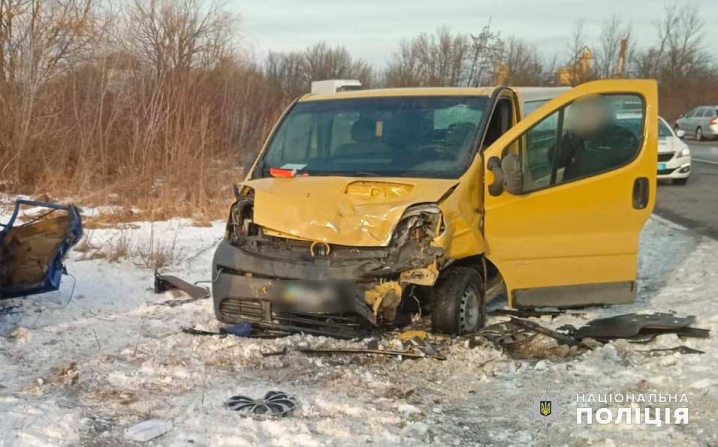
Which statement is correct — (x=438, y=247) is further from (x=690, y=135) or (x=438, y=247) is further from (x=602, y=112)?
(x=690, y=135)

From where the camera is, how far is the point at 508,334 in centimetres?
533

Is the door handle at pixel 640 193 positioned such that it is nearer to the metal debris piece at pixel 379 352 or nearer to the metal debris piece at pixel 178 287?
the metal debris piece at pixel 379 352

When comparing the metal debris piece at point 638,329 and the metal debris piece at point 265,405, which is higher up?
the metal debris piece at point 638,329

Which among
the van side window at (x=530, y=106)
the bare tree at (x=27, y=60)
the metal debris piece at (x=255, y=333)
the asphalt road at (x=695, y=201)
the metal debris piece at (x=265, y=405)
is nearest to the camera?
the metal debris piece at (x=265, y=405)

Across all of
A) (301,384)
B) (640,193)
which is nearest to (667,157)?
(640,193)

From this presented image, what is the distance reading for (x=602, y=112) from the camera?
5723 mm

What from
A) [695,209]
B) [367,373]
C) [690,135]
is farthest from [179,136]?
[690,135]

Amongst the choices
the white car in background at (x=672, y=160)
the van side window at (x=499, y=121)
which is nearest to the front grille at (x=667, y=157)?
the white car in background at (x=672, y=160)

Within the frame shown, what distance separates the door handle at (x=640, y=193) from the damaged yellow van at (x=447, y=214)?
1 cm

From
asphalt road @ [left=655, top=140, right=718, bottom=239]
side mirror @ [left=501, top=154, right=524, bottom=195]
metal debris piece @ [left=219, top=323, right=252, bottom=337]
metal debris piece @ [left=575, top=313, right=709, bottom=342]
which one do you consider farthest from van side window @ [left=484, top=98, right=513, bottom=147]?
asphalt road @ [left=655, top=140, right=718, bottom=239]

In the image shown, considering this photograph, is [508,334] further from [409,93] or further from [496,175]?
[409,93]

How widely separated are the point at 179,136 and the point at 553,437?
12.3 meters

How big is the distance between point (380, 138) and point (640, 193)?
215 cm

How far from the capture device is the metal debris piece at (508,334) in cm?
522
